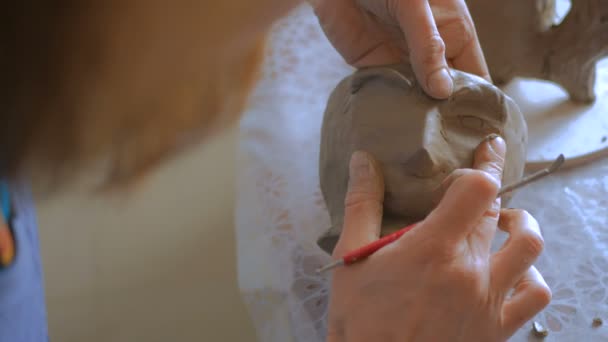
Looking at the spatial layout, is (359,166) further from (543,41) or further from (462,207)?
(543,41)

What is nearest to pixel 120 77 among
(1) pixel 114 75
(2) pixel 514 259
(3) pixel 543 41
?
(1) pixel 114 75

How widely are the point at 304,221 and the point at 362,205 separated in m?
0.42

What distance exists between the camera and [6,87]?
443 mm

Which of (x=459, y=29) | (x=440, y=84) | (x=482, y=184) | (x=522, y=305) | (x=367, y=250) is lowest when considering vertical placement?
(x=522, y=305)

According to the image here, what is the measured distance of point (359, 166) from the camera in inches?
42.6

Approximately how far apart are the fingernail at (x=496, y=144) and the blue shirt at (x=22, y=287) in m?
0.81

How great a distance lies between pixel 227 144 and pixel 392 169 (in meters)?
1.11

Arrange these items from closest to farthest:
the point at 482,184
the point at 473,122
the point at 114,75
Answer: the point at 114,75 → the point at 482,184 → the point at 473,122

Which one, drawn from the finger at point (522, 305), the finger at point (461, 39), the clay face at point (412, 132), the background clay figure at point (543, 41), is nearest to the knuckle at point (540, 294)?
the finger at point (522, 305)

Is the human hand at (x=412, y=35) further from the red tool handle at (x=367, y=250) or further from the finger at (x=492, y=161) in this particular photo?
the red tool handle at (x=367, y=250)

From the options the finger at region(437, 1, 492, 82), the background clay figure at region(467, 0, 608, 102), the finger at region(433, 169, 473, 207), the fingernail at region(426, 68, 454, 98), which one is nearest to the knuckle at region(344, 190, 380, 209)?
A: the finger at region(433, 169, 473, 207)

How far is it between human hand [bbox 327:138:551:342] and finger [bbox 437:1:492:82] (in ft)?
1.40

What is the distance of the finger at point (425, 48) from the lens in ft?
3.53

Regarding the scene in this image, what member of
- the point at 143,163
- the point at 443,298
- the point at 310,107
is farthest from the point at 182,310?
the point at 143,163
